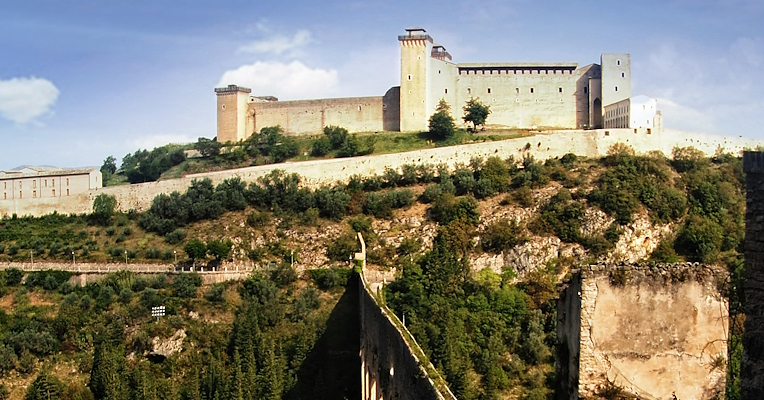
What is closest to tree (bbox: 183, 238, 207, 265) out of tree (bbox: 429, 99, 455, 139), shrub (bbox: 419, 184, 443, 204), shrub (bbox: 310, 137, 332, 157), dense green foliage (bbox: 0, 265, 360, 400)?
dense green foliage (bbox: 0, 265, 360, 400)

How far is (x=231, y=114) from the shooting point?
163ft

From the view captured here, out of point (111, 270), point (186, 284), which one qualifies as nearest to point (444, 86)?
point (186, 284)

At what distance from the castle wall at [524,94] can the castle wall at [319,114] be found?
4.78 metres

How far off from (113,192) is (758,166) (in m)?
38.6

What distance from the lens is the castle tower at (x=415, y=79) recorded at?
4534 centimetres

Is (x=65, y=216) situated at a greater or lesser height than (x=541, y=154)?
lesser

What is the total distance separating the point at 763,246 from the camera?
5109 millimetres

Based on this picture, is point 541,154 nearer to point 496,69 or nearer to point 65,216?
point 496,69

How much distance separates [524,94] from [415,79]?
5.79 metres

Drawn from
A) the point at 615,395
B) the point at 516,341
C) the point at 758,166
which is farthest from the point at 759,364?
the point at 516,341

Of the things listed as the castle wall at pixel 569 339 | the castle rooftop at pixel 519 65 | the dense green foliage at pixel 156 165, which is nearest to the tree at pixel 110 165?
the dense green foliage at pixel 156 165

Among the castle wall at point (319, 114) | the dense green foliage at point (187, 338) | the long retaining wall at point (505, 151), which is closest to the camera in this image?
the dense green foliage at point (187, 338)

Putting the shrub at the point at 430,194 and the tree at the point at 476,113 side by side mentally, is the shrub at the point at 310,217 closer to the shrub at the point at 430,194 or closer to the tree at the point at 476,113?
the shrub at the point at 430,194

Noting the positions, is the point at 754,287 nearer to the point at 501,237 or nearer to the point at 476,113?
the point at 501,237
